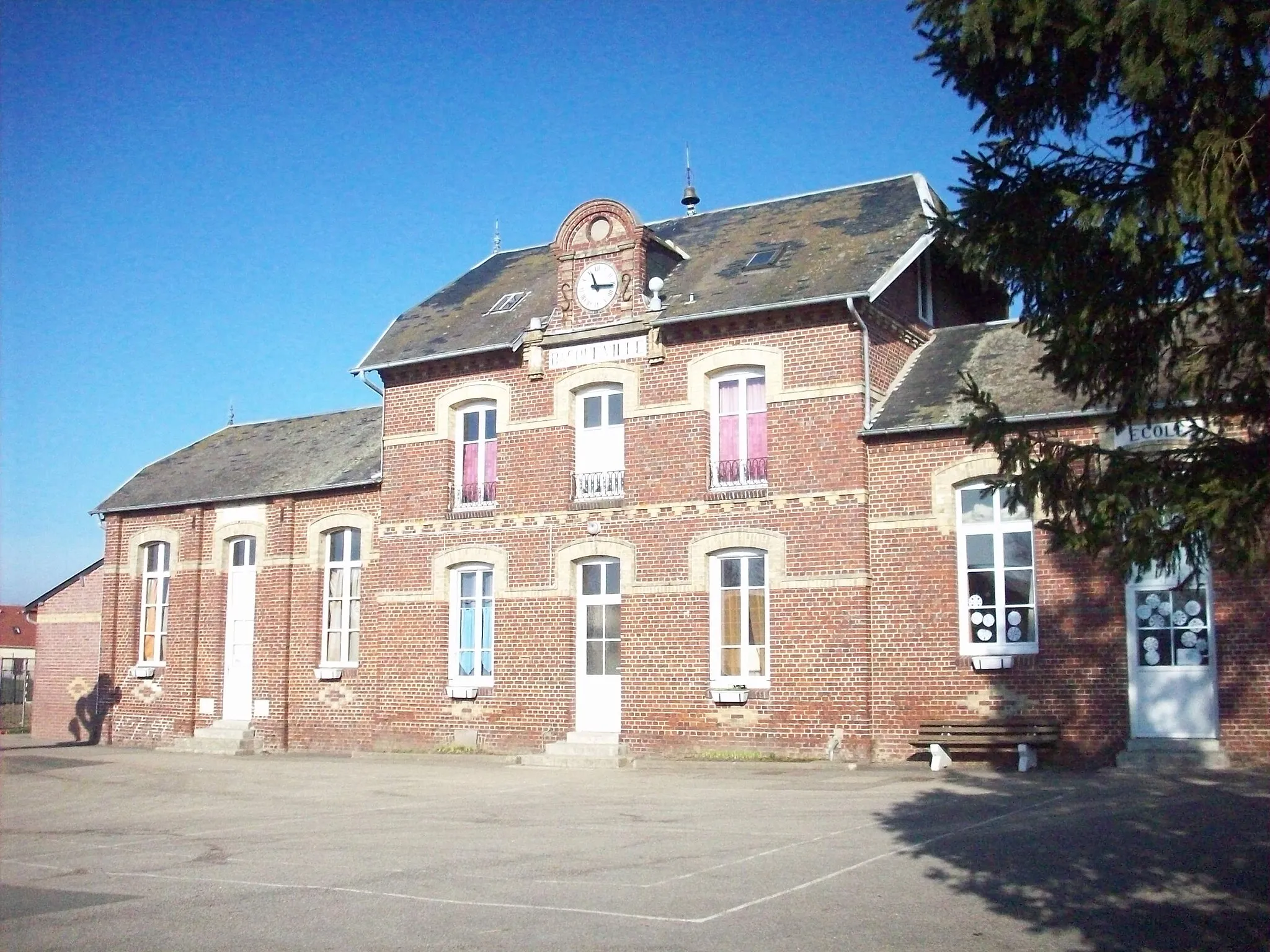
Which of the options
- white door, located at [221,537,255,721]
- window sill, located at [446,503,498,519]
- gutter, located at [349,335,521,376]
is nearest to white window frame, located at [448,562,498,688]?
window sill, located at [446,503,498,519]

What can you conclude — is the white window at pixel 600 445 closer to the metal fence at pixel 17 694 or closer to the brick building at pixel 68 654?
the brick building at pixel 68 654

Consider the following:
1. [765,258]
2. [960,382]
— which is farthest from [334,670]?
[960,382]

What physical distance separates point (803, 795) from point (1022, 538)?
16.7ft

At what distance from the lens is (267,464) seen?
85.9 ft

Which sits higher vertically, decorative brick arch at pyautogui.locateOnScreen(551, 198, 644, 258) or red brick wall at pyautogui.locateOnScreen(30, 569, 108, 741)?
decorative brick arch at pyautogui.locateOnScreen(551, 198, 644, 258)

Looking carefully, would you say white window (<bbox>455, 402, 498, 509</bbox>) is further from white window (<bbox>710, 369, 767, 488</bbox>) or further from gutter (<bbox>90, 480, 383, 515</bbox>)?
white window (<bbox>710, 369, 767, 488</bbox>)

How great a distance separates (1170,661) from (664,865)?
8.89 m

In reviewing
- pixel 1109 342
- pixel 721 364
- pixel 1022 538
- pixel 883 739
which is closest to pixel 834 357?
pixel 721 364

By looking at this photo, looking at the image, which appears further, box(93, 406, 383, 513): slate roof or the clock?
box(93, 406, 383, 513): slate roof

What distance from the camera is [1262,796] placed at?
503 inches

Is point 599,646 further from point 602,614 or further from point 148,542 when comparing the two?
point 148,542

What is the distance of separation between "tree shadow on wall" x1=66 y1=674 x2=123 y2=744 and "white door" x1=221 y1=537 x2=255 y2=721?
10.3ft

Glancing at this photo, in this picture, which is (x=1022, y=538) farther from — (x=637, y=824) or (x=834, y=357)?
(x=637, y=824)

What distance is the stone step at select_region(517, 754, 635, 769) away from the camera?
1902 cm
